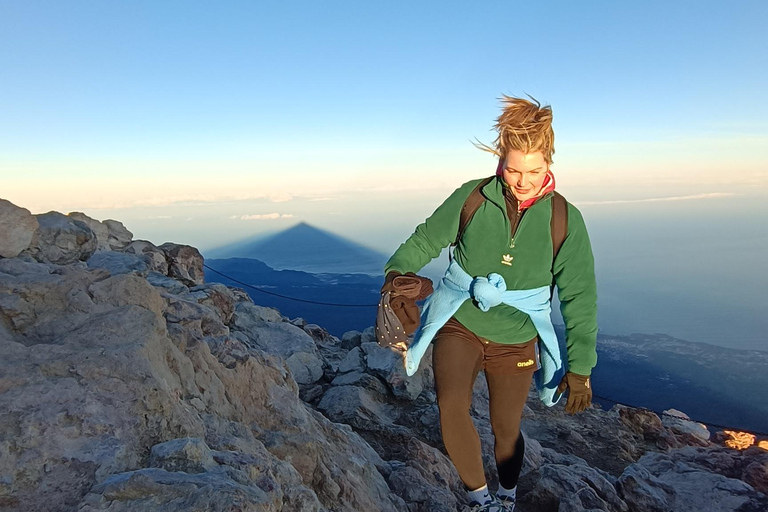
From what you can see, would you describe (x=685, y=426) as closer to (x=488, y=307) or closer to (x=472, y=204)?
(x=488, y=307)

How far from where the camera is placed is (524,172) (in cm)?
311

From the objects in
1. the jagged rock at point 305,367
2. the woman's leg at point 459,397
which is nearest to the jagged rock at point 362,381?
the jagged rock at point 305,367

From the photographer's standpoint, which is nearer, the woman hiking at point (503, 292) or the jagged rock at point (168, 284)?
the woman hiking at point (503, 292)

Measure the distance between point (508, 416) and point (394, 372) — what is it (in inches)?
179

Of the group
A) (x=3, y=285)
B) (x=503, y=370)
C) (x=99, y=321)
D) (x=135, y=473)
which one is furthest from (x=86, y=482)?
(x=503, y=370)

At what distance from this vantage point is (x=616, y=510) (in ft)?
15.8

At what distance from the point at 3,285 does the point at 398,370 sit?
5.81 meters

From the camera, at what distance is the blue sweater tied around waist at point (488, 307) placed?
Answer: 10.7 feet

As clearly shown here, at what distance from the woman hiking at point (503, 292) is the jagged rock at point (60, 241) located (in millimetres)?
4241

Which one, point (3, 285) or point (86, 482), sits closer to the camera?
point (86, 482)

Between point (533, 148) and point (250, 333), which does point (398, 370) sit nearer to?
point (250, 333)

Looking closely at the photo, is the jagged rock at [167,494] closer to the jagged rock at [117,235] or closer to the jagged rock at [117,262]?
the jagged rock at [117,262]

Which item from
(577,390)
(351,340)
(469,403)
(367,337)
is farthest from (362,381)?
(577,390)

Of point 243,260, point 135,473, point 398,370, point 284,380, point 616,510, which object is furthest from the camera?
point 243,260
